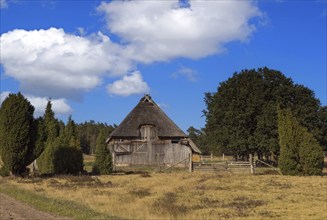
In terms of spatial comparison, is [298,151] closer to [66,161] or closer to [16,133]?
[66,161]

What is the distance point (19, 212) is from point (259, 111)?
44.6 m

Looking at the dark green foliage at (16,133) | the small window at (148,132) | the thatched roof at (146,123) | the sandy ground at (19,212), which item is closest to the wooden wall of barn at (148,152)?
the small window at (148,132)

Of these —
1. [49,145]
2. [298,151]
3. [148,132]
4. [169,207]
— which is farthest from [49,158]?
[169,207]

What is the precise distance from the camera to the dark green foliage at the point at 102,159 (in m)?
38.5

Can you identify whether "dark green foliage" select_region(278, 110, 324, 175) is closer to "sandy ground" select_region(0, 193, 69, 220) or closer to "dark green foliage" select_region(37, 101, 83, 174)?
"dark green foliage" select_region(37, 101, 83, 174)

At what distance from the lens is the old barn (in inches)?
2203

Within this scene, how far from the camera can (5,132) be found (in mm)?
29703

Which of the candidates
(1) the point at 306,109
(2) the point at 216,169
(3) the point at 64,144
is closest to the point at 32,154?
(3) the point at 64,144

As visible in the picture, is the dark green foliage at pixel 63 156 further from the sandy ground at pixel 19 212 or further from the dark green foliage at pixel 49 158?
the sandy ground at pixel 19 212

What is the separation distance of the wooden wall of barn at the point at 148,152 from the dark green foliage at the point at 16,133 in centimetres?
2576

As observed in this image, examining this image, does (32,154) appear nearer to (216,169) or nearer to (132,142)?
(216,169)

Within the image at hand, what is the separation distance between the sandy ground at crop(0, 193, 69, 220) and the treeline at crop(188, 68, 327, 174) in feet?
131

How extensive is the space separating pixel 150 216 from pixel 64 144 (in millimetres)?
23874

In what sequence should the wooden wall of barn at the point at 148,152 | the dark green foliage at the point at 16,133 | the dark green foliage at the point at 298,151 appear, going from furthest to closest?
the wooden wall of barn at the point at 148,152, the dark green foliage at the point at 298,151, the dark green foliage at the point at 16,133
